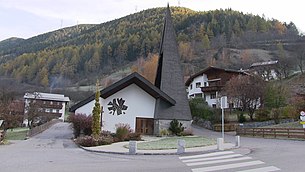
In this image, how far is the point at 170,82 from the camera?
97.5 feet

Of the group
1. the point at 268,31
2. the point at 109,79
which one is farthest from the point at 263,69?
the point at 268,31

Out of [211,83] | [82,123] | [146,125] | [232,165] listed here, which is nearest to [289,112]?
[211,83]

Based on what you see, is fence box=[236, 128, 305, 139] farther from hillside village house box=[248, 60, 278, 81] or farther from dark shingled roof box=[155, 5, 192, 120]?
hillside village house box=[248, 60, 278, 81]

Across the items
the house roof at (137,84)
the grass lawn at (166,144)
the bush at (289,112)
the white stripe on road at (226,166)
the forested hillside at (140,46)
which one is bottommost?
the grass lawn at (166,144)

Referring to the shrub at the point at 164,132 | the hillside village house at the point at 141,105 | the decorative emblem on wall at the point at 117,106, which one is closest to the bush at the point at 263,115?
the hillside village house at the point at 141,105

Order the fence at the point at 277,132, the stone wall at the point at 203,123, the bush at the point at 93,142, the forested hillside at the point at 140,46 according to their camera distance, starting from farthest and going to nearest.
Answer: the forested hillside at the point at 140,46, the stone wall at the point at 203,123, the fence at the point at 277,132, the bush at the point at 93,142

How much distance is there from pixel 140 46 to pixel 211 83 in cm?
5811

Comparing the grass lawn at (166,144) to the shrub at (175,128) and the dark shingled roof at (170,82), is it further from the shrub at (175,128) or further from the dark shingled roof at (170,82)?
the dark shingled roof at (170,82)

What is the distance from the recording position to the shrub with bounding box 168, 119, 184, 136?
88.3 ft

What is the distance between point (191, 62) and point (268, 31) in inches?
1308

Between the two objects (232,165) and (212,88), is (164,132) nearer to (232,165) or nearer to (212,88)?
(232,165)

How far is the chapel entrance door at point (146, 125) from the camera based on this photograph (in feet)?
91.9

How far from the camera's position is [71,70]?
3782 inches

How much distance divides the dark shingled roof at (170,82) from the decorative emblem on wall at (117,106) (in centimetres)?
320
